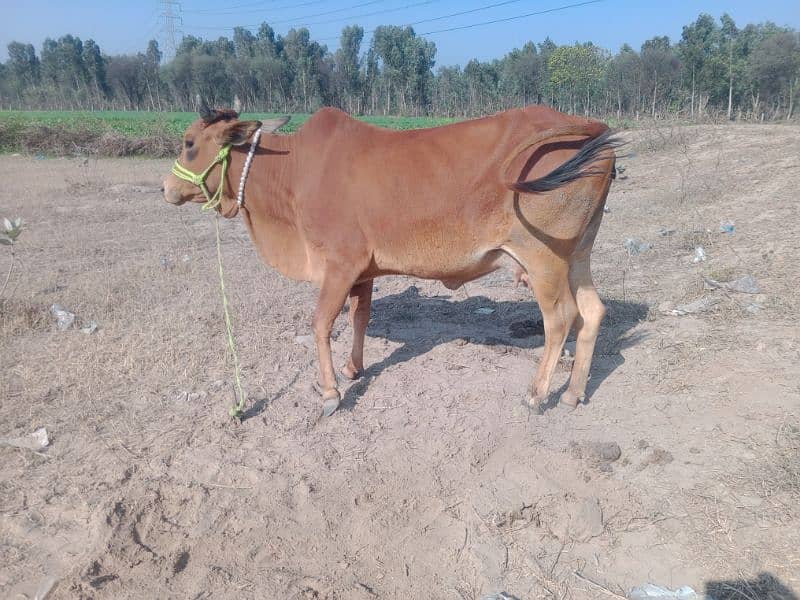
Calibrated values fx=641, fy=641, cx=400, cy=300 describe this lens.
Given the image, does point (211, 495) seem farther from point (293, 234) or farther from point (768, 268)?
point (768, 268)

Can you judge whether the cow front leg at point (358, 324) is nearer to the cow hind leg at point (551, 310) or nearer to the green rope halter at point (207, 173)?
Result: the green rope halter at point (207, 173)

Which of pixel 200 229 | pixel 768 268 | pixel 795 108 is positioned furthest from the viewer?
pixel 795 108

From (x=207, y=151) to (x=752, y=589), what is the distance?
4053mm

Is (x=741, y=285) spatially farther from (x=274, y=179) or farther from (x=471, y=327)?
(x=274, y=179)

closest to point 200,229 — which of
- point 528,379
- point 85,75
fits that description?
point 528,379

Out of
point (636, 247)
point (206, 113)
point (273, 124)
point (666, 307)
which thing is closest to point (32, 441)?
point (206, 113)

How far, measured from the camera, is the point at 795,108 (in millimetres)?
29562

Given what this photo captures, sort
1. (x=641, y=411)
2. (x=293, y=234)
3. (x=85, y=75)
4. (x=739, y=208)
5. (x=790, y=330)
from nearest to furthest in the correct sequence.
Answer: (x=641, y=411), (x=293, y=234), (x=790, y=330), (x=739, y=208), (x=85, y=75)

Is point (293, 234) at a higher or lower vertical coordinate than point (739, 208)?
higher

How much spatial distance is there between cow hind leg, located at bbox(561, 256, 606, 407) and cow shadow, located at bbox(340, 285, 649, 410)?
21 cm

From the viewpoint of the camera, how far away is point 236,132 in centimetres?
439

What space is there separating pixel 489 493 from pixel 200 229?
833 centimetres

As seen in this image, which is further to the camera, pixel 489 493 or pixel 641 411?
pixel 641 411

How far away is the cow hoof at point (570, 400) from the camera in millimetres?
4395
